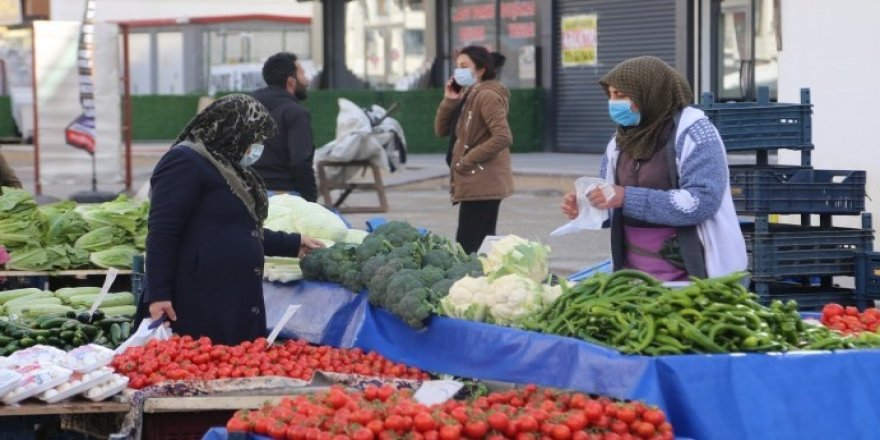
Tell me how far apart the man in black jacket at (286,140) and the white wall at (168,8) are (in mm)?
34750

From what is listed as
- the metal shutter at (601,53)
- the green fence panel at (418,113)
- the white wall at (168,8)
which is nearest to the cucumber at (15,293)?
the metal shutter at (601,53)

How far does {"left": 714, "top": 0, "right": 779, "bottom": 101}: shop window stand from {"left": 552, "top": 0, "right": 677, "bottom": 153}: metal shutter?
109cm

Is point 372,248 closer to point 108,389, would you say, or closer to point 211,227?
point 211,227

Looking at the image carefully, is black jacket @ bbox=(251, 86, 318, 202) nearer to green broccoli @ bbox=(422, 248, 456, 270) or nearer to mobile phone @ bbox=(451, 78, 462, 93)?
mobile phone @ bbox=(451, 78, 462, 93)

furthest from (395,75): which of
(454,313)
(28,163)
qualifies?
(454,313)

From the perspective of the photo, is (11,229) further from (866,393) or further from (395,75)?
(395,75)

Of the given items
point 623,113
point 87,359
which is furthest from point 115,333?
point 623,113

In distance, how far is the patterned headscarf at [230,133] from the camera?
692 centimetres

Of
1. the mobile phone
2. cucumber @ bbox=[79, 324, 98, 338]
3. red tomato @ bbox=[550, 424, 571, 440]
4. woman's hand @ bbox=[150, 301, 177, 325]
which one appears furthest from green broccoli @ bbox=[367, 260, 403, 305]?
the mobile phone

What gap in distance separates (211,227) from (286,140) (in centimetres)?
371

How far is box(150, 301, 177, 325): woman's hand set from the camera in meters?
6.98

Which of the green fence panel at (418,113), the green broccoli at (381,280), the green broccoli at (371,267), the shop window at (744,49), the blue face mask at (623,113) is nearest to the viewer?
the blue face mask at (623,113)

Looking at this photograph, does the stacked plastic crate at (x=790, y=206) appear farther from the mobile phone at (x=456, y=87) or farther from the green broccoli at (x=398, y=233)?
the mobile phone at (x=456, y=87)

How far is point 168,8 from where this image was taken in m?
47.0
